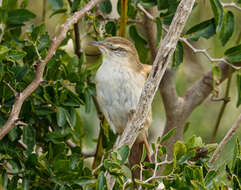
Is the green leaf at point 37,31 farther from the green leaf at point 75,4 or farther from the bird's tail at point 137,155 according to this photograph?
the bird's tail at point 137,155

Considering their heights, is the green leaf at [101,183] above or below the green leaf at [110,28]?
below

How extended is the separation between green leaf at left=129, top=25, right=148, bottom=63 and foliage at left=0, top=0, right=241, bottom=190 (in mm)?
270

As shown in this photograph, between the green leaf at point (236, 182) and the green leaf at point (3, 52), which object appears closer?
the green leaf at point (236, 182)

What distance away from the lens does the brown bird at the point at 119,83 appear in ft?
10.9

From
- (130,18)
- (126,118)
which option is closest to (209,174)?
(126,118)

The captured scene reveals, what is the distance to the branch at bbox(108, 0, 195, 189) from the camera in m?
2.27

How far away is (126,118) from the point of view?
3465 millimetres

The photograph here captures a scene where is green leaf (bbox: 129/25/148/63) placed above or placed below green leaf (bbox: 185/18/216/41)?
below

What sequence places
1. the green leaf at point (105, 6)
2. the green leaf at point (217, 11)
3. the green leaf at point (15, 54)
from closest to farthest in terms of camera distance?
the green leaf at point (15, 54)
the green leaf at point (217, 11)
the green leaf at point (105, 6)

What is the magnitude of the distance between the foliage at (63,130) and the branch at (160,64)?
0.46ft

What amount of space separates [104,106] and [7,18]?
37.0 inches

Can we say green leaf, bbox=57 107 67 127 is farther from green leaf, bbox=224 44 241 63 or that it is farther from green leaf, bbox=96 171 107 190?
green leaf, bbox=224 44 241 63

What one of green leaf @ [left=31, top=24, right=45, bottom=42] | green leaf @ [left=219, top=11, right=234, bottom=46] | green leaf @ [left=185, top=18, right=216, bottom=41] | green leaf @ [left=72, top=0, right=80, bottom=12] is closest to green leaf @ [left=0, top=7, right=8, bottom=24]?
green leaf @ [left=31, top=24, right=45, bottom=42]

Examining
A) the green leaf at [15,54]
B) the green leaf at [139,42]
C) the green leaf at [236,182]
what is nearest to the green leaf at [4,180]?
the green leaf at [15,54]
